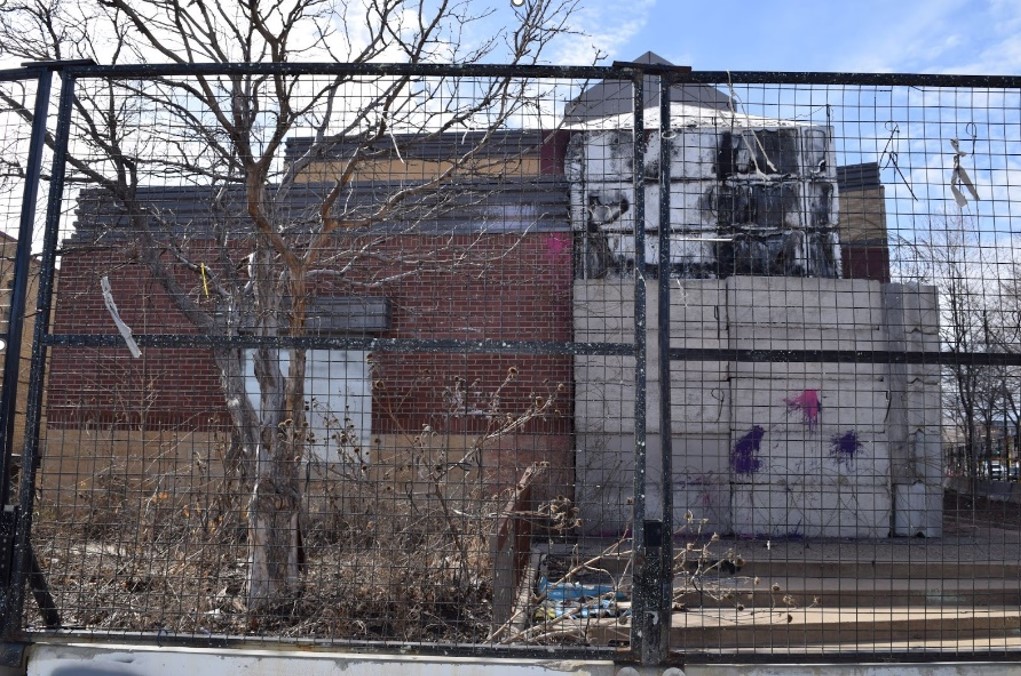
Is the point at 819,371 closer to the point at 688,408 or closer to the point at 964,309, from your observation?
the point at 688,408

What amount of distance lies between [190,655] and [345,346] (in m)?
1.53

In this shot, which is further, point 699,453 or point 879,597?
point 699,453

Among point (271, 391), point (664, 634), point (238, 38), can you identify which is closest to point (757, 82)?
point (664, 634)

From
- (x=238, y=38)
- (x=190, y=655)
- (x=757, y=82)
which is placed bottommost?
(x=190, y=655)

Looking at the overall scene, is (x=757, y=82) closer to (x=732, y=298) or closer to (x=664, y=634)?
(x=664, y=634)

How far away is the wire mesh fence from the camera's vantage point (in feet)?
13.1

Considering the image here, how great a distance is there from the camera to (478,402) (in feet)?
27.0

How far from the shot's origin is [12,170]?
6781 mm

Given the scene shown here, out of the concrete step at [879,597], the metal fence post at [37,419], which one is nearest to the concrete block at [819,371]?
the concrete step at [879,597]

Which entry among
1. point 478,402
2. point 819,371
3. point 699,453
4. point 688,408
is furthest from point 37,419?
point 819,371

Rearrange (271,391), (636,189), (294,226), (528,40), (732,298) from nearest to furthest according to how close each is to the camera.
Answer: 1. (636,189)
2. (271,391)
3. (294,226)
4. (528,40)
5. (732,298)

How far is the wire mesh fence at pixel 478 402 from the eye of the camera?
4.00 m

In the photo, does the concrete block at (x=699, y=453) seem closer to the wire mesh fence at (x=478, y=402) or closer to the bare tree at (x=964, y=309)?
the wire mesh fence at (x=478, y=402)

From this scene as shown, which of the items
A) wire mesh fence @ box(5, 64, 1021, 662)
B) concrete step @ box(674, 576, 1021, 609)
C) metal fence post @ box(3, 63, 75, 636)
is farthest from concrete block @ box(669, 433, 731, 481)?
metal fence post @ box(3, 63, 75, 636)
